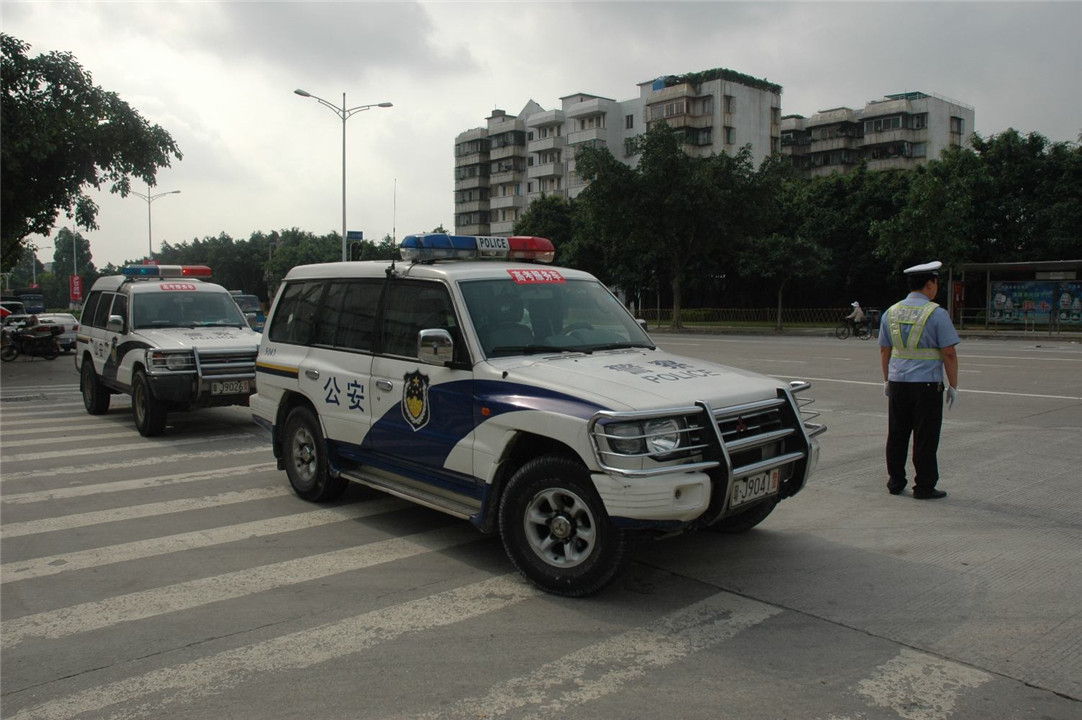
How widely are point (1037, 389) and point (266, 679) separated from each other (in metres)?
13.6

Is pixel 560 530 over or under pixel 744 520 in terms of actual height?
over

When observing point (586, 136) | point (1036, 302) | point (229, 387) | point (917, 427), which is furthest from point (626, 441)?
point (586, 136)

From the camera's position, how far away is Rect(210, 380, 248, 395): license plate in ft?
34.0

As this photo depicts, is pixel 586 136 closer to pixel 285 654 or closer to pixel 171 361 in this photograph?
pixel 171 361

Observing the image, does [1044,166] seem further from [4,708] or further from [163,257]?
[163,257]

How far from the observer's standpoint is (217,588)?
16.6ft

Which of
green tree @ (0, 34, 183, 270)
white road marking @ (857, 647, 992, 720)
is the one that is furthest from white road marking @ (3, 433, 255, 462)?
green tree @ (0, 34, 183, 270)

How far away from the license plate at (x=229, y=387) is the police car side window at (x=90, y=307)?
11.7ft

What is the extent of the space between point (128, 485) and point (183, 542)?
2.22m

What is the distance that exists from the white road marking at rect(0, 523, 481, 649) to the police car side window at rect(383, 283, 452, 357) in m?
1.31

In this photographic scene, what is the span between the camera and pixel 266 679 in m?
3.84

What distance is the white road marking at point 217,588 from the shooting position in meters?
4.52

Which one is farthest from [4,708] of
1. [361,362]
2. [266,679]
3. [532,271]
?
[532,271]

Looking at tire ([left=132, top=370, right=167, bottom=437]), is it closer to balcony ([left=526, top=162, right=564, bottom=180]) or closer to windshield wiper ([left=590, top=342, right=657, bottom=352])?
windshield wiper ([left=590, top=342, right=657, bottom=352])
